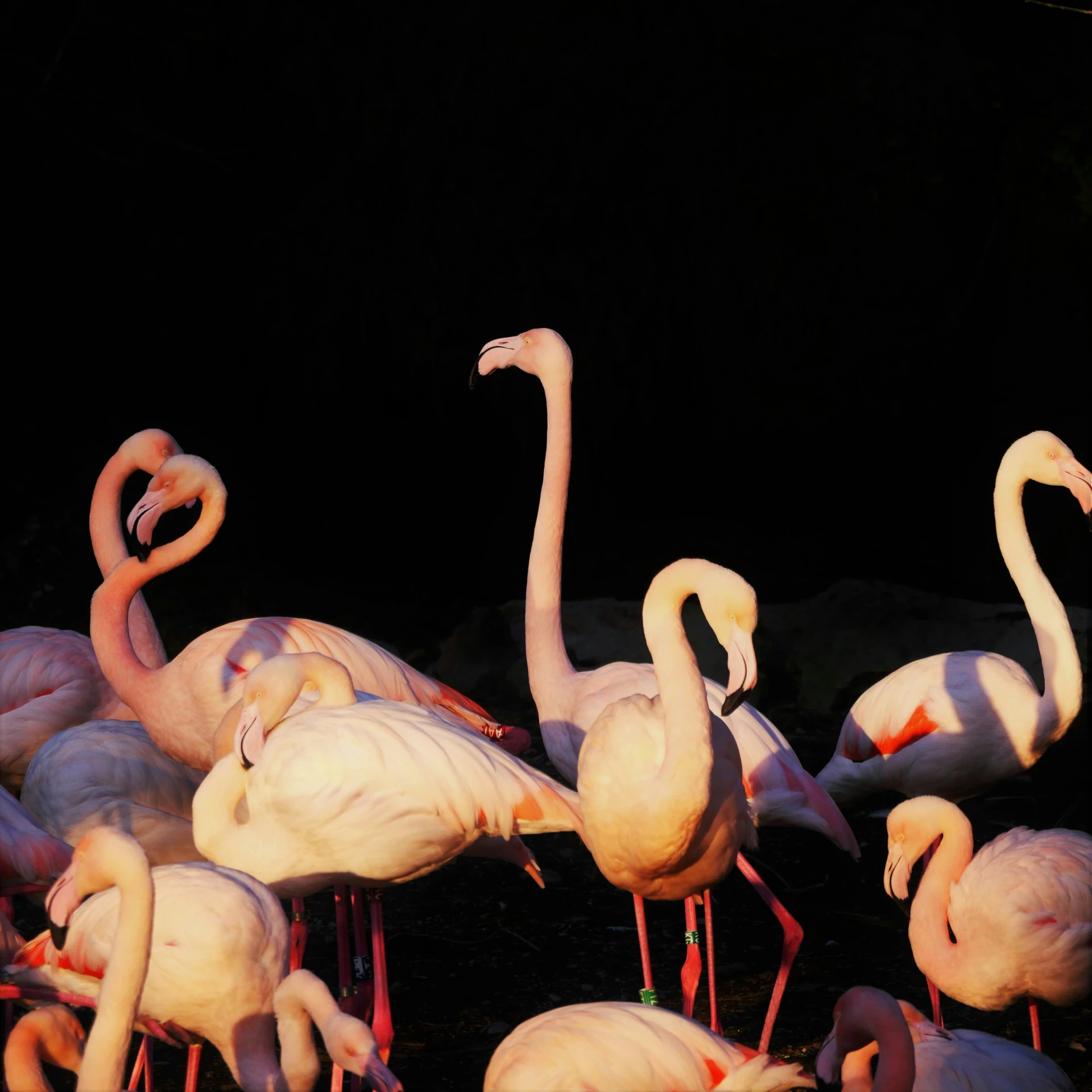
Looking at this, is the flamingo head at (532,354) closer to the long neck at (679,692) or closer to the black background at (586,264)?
the long neck at (679,692)

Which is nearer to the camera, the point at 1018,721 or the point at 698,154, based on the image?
the point at 1018,721

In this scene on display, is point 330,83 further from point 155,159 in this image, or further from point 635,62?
point 635,62

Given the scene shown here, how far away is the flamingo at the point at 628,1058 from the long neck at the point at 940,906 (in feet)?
3.18

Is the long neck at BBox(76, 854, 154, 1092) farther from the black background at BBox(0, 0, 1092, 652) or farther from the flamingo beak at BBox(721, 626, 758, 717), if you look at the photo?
the black background at BBox(0, 0, 1092, 652)

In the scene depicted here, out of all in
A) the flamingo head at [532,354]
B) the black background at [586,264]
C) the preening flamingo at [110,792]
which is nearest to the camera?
the preening flamingo at [110,792]

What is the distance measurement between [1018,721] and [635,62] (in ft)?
14.6

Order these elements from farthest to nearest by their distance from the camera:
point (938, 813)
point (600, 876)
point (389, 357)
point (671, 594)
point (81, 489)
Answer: point (389, 357) → point (81, 489) → point (600, 876) → point (938, 813) → point (671, 594)

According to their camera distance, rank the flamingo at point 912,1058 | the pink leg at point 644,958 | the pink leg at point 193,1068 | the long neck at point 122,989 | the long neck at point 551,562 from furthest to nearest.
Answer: the long neck at point 551,562, the pink leg at point 644,958, the pink leg at point 193,1068, the flamingo at point 912,1058, the long neck at point 122,989

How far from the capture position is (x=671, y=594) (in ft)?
9.96

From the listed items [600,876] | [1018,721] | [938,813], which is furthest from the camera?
[600,876]

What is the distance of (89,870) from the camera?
236 cm

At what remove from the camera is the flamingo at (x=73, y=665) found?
4.48m

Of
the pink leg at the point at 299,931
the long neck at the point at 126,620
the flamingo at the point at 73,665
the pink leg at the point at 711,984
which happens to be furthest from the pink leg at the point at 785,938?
the flamingo at the point at 73,665

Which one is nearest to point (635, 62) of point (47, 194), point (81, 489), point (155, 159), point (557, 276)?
point (557, 276)
